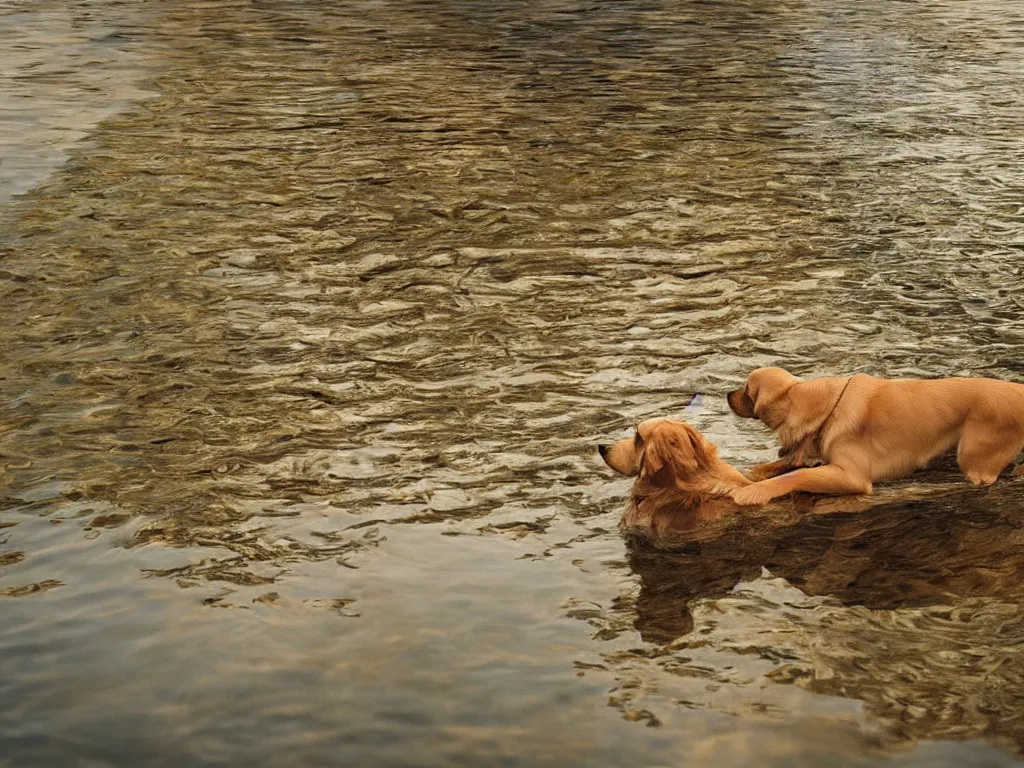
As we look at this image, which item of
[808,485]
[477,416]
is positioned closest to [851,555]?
[808,485]

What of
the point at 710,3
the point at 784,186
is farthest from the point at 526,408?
the point at 710,3

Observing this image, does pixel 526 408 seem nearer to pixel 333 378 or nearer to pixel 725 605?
pixel 333 378

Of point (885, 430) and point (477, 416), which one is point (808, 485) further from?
point (477, 416)

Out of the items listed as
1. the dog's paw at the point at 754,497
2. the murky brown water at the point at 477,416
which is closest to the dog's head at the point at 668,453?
the dog's paw at the point at 754,497

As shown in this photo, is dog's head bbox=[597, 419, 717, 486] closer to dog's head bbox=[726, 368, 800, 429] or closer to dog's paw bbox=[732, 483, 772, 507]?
dog's paw bbox=[732, 483, 772, 507]

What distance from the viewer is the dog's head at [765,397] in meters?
6.18

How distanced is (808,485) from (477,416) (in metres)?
1.87

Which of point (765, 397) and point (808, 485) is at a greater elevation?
point (765, 397)

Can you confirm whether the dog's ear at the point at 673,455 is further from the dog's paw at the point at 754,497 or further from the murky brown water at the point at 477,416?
the murky brown water at the point at 477,416

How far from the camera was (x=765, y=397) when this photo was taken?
20.4 ft

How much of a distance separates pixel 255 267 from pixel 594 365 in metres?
3.00

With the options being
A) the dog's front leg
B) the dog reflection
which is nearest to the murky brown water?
the dog reflection

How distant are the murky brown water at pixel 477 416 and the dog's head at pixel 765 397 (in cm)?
46

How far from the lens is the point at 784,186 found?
460 inches
